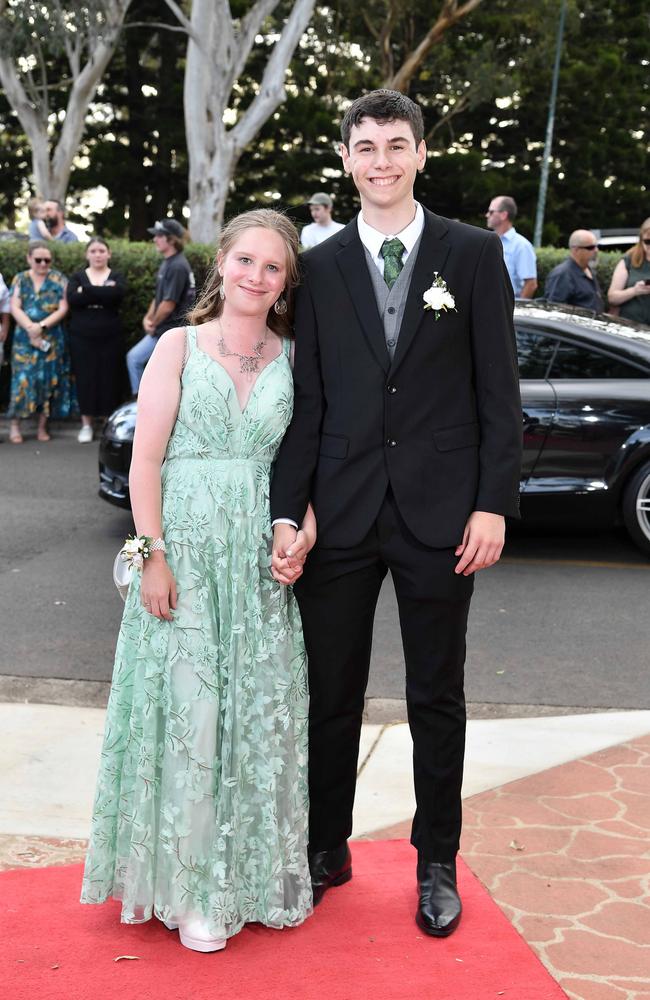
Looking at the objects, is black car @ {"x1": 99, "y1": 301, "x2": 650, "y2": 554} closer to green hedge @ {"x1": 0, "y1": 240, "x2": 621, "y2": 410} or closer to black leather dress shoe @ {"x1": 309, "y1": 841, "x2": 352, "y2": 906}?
black leather dress shoe @ {"x1": 309, "y1": 841, "x2": 352, "y2": 906}

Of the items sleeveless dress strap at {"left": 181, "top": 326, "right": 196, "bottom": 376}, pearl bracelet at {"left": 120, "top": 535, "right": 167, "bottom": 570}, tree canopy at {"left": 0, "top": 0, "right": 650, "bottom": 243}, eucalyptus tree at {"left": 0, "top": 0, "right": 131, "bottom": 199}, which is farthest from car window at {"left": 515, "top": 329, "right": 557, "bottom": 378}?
tree canopy at {"left": 0, "top": 0, "right": 650, "bottom": 243}

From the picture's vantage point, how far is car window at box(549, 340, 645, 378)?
7441 mm

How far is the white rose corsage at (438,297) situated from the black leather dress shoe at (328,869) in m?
1.57

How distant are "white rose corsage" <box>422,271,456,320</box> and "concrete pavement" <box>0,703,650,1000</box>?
1703 mm

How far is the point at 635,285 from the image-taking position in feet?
32.0

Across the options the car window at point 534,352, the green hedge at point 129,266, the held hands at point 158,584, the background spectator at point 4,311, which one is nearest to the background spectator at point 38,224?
the green hedge at point 129,266

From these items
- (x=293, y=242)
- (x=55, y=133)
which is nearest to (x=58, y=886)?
(x=293, y=242)

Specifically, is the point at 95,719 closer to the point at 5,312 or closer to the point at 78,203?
the point at 5,312

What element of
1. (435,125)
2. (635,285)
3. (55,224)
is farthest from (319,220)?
(435,125)

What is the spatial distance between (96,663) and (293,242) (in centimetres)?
292

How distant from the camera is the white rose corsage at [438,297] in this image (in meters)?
3.09

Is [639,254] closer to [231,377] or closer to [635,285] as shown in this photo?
[635,285]

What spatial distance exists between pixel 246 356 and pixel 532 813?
1.90 metres

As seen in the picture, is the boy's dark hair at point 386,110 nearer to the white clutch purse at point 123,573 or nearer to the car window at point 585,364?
the white clutch purse at point 123,573
